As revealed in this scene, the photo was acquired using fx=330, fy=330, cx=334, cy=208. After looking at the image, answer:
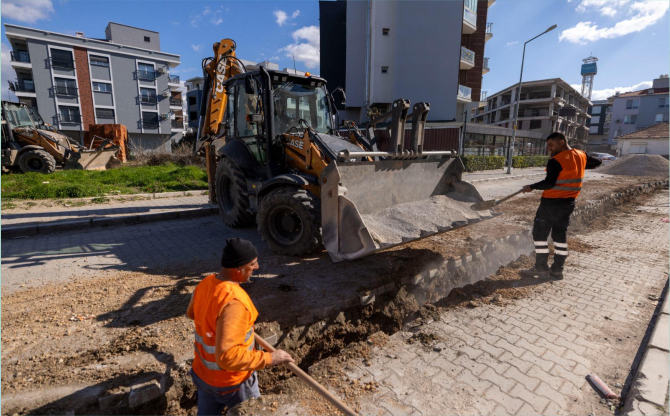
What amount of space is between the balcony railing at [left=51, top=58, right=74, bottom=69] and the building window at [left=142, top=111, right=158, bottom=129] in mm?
7711

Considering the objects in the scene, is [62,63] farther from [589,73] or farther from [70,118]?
[589,73]

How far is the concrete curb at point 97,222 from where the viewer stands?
6.51 m

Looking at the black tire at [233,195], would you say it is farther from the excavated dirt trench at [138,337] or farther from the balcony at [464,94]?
the balcony at [464,94]

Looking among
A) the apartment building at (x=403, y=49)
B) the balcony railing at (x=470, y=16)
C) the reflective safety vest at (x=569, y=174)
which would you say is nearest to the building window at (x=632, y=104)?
the apartment building at (x=403, y=49)

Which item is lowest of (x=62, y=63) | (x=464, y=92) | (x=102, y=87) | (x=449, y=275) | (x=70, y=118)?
(x=449, y=275)

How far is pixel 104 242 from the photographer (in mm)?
6184

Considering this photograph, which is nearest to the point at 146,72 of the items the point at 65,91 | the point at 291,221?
the point at 65,91

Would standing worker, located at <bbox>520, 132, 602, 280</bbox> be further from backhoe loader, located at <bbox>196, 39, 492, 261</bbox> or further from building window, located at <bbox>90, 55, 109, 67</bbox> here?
building window, located at <bbox>90, 55, 109, 67</bbox>

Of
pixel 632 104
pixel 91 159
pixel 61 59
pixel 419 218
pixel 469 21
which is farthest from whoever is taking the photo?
pixel 632 104

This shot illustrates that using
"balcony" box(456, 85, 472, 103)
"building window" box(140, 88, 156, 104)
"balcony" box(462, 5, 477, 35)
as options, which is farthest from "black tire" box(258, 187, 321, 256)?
"building window" box(140, 88, 156, 104)

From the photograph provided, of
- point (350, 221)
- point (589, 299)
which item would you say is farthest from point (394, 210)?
point (589, 299)

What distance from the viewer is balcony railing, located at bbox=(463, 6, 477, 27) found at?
24.5 m

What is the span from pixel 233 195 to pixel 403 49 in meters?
22.7

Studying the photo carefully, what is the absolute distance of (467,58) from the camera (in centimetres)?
2606
